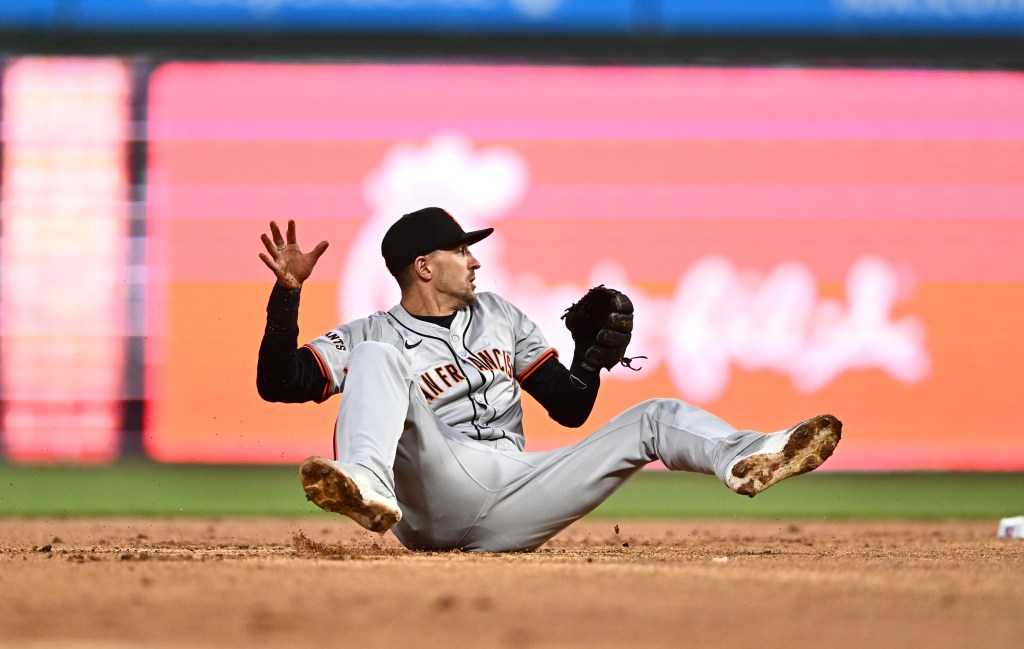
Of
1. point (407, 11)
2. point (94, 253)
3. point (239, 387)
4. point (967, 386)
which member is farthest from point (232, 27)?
point (967, 386)

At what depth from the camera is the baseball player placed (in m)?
3.48

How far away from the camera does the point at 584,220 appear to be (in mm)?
7848

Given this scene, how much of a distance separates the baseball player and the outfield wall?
3.32m

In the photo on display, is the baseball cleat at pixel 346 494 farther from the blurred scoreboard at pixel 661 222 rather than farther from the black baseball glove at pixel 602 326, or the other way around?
the blurred scoreboard at pixel 661 222

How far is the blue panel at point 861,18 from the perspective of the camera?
26.7 ft

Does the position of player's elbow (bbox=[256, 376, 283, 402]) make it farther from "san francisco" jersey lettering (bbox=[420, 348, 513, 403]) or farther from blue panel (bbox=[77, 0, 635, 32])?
blue panel (bbox=[77, 0, 635, 32])

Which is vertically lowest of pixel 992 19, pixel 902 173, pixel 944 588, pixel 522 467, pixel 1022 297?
pixel 944 588

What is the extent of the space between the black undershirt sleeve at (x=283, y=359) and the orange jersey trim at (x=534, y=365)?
67 cm

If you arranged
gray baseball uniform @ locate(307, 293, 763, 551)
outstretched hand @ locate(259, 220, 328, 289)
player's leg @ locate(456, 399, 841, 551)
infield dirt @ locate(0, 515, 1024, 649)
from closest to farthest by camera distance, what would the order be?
infield dirt @ locate(0, 515, 1024, 649)
gray baseball uniform @ locate(307, 293, 763, 551)
player's leg @ locate(456, 399, 841, 551)
outstretched hand @ locate(259, 220, 328, 289)

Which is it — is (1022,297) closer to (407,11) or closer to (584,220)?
(584,220)

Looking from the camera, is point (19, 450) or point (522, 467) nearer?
point (522, 467)

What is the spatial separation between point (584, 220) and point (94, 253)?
104 inches

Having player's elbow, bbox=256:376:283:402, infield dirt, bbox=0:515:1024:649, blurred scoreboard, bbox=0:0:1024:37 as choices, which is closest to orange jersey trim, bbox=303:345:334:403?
player's elbow, bbox=256:376:283:402

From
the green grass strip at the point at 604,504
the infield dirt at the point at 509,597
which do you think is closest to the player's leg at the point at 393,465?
the infield dirt at the point at 509,597
